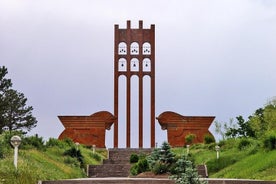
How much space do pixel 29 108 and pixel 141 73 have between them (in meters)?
7.16

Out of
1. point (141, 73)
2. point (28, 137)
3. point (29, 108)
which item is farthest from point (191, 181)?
point (29, 108)

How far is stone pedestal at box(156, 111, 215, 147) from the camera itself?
2994 centimetres

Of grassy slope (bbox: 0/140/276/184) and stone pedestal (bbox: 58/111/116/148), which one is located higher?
stone pedestal (bbox: 58/111/116/148)

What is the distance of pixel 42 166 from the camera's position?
1650 cm

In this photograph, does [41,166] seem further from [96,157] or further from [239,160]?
[96,157]

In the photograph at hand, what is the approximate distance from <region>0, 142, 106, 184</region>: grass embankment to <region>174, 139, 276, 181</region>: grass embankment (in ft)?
14.3

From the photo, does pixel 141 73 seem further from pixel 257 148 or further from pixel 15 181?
pixel 15 181

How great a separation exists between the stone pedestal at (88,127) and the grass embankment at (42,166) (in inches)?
136

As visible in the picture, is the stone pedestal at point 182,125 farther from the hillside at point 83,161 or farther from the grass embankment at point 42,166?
the grass embankment at point 42,166

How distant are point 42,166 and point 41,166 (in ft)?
0.57

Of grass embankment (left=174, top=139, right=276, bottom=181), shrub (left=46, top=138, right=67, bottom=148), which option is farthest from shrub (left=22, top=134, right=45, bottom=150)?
grass embankment (left=174, top=139, right=276, bottom=181)

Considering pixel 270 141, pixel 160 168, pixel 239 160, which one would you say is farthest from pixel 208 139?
pixel 160 168

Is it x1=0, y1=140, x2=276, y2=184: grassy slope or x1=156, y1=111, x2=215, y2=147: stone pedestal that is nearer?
x1=0, y1=140, x2=276, y2=184: grassy slope

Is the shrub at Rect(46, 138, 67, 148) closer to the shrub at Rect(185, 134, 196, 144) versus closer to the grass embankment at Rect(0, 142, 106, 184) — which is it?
the grass embankment at Rect(0, 142, 106, 184)
